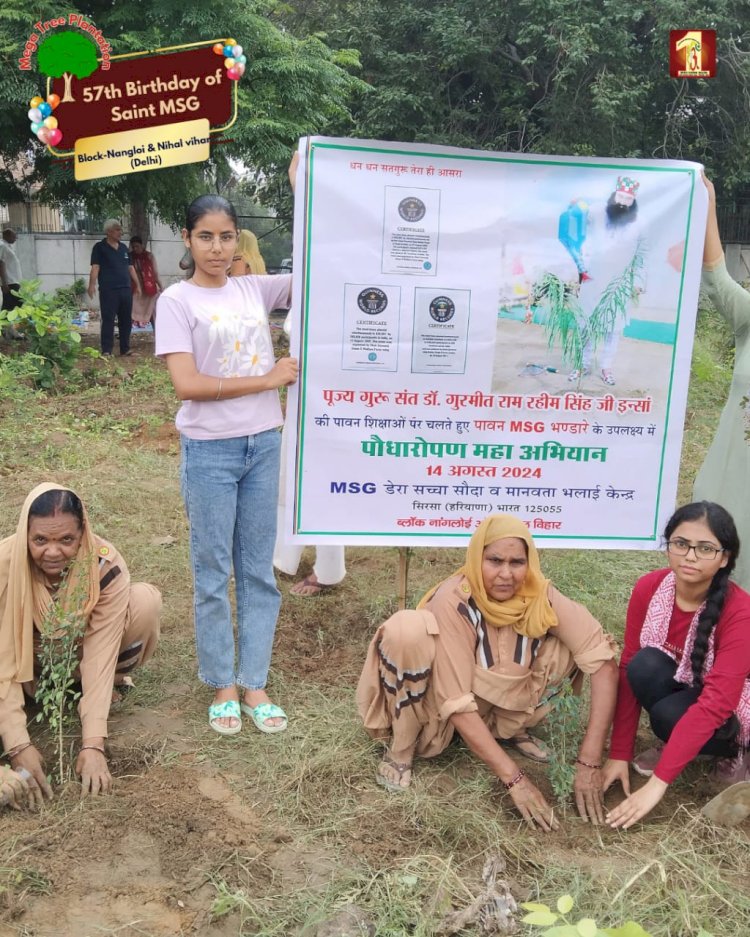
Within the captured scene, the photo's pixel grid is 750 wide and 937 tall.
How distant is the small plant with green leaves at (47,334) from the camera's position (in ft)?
26.3

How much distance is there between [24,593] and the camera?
101 inches

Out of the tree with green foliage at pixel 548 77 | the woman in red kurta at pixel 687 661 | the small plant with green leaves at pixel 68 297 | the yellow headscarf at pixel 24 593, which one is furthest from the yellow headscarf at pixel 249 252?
the tree with green foliage at pixel 548 77

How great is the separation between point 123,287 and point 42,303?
1.82 metres

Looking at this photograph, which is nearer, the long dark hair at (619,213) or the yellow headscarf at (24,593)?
the yellow headscarf at (24,593)

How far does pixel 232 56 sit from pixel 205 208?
24.6ft

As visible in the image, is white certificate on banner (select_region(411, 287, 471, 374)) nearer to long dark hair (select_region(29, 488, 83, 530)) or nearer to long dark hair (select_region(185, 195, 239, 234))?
long dark hair (select_region(185, 195, 239, 234))

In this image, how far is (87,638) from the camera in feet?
8.85

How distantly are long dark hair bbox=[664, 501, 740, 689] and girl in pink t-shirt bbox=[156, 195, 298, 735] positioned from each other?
4.08ft

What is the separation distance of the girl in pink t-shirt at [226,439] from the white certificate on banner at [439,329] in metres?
0.43

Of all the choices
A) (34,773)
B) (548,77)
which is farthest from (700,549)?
(548,77)

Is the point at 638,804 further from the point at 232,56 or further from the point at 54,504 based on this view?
the point at 232,56

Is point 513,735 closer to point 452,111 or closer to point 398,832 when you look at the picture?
point 398,832

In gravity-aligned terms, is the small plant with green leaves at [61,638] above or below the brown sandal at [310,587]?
above

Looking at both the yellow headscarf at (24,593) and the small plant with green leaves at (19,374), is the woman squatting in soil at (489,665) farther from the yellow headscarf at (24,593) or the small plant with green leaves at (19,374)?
the small plant with green leaves at (19,374)
